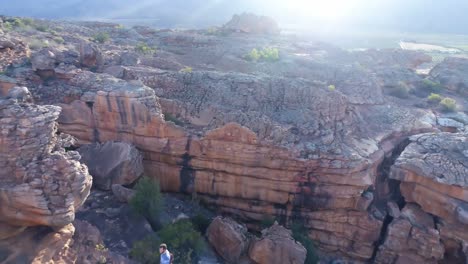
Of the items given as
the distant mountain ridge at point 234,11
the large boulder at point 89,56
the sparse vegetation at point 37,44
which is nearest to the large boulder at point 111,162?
the large boulder at point 89,56

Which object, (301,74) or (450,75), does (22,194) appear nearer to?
(301,74)

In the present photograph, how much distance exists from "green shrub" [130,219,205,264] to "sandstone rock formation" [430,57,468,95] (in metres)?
21.4

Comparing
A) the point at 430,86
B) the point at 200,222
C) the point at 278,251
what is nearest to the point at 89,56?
the point at 200,222

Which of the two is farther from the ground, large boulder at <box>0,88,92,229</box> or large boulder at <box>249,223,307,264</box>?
large boulder at <box>0,88,92,229</box>

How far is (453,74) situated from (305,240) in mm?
19890

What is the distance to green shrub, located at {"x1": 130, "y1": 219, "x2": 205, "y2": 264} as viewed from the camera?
1135 cm

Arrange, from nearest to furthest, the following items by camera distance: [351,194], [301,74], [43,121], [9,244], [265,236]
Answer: [9,244], [43,121], [265,236], [351,194], [301,74]

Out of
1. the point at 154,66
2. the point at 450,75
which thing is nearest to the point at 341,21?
the point at 450,75

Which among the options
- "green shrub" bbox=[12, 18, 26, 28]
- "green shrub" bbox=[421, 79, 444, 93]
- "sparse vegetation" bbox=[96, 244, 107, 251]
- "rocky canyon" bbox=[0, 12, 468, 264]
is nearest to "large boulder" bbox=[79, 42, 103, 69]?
"rocky canyon" bbox=[0, 12, 468, 264]

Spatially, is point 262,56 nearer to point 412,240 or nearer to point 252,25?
point 252,25

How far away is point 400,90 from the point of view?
23688 millimetres

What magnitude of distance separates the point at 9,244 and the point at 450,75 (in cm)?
2793

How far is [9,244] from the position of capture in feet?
27.7

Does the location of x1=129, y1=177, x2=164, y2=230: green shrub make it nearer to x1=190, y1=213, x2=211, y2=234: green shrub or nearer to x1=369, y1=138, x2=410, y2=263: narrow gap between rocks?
x1=190, y1=213, x2=211, y2=234: green shrub
